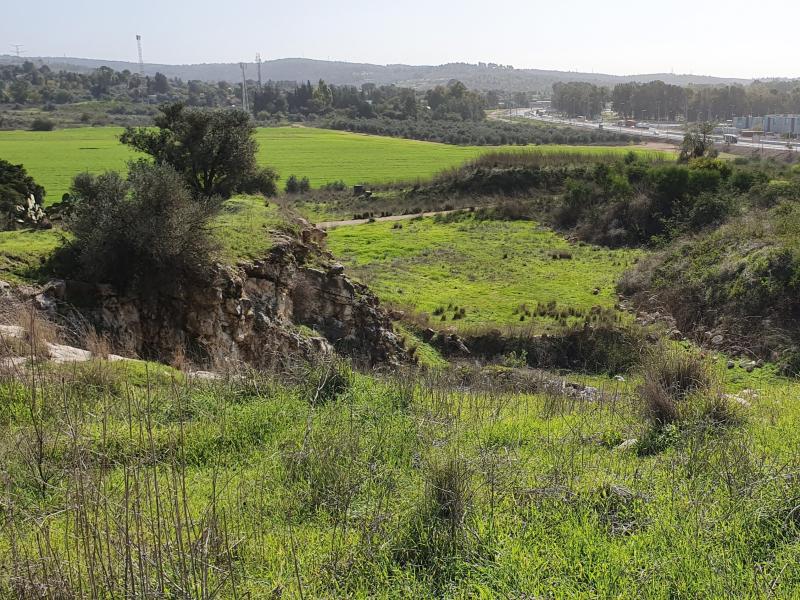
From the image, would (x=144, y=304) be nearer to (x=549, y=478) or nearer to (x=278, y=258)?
(x=278, y=258)

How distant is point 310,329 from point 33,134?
83.1 metres

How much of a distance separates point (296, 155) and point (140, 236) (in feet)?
229

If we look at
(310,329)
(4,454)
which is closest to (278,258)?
(310,329)

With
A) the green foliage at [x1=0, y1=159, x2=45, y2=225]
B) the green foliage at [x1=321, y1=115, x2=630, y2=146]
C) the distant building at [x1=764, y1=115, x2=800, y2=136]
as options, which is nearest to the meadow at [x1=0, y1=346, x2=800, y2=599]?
the green foliage at [x1=0, y1=159, x2=45, y2=225]

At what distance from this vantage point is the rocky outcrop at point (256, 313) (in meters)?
13.1

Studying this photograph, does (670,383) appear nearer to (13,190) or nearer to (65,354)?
(65,354)

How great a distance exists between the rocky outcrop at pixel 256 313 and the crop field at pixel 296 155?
2918cm

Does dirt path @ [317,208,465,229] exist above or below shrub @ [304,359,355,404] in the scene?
below

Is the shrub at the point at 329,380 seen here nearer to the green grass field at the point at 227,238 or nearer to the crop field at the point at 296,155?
the green grass field at the point at 227,238

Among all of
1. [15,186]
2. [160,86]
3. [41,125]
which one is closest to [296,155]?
[41,125]

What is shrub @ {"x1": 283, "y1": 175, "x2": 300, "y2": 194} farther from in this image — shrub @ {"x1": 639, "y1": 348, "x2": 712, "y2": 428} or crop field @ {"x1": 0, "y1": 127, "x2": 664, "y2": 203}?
shrub @ {"x1": 639, "y1": 348, "x2": 712, "y2": 428}

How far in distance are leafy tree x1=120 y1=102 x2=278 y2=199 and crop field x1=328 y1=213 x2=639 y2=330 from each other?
24.3 ft

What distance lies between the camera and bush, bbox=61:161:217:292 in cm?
1345

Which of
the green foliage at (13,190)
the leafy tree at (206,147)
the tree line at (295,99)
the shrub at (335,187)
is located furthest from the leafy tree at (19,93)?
the leafy tree at (206,147)
